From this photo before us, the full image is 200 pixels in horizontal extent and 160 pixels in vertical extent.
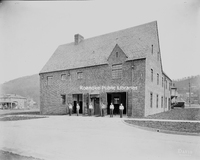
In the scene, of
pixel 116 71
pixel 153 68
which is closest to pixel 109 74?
pixel 116 71

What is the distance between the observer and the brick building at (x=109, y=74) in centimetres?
1529

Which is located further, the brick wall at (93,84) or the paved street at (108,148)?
the brick wall at (93,84)

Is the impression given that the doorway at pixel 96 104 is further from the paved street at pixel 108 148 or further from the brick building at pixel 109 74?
the paved street at pixel 108 148

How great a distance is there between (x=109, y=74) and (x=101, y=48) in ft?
13.1

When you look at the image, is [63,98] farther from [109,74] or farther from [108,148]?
[108,148]

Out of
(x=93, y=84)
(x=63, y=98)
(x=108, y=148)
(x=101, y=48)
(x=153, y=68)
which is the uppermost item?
(x=101, y=48)

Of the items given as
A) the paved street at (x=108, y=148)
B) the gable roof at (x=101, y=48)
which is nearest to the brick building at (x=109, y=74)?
the gable roof at (x=101, y=48)

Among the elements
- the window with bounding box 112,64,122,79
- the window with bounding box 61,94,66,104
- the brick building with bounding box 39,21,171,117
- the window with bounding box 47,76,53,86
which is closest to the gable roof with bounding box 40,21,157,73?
the brick building with bounding box 39,21,171,117

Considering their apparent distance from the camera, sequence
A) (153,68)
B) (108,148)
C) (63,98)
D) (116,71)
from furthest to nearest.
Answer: (63,98) → (153,68) → (116,71) → (108,148)

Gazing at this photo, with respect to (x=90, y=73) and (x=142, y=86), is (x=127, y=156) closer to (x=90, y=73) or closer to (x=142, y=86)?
(x=142, y=86)

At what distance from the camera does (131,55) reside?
15.8 metres

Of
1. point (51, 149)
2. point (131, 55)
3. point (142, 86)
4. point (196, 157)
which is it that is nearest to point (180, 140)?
point (196, 157)

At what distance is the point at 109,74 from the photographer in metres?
16.7

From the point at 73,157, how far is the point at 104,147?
1.17 meters
